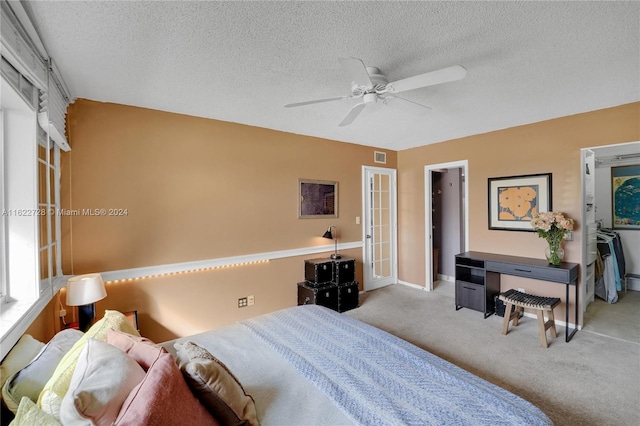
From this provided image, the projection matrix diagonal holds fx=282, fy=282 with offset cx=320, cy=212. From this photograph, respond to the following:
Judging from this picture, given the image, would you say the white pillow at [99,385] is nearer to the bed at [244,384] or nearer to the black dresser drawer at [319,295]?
the bed at [244,384]

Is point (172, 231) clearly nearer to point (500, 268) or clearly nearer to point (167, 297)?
point (167, 297)

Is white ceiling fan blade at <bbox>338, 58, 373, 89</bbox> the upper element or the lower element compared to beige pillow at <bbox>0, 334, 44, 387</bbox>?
upper

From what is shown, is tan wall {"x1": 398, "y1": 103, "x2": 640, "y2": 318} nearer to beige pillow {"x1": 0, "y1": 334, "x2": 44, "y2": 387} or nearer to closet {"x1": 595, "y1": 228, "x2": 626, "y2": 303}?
closet {"x1": 595, "y1": 228, "x2": 626, "y2": 303}

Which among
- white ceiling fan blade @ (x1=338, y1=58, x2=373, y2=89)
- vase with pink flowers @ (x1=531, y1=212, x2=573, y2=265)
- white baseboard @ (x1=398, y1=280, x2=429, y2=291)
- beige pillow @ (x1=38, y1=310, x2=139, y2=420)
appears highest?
white ceiling fan blade @ (x1=338, y1=58, x2=373, y2=89)

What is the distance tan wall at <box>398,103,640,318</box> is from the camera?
3.06m

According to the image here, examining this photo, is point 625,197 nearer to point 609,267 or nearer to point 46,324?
point 609,267

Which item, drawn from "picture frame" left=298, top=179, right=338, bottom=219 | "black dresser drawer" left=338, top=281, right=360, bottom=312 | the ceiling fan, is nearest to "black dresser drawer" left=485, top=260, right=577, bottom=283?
"black dresser drawer" left=338, top=281, right=360, bottom=312

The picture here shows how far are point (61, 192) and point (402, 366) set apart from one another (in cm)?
303

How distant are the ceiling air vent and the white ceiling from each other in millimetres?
1936

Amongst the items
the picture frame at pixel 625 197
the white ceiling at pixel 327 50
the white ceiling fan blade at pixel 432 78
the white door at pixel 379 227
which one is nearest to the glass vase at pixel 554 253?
the white ceiling at pixel 327 50

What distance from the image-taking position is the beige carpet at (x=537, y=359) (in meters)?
2.01

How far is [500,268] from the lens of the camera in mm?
3459

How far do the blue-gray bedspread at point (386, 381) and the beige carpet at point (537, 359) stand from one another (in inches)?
45.2

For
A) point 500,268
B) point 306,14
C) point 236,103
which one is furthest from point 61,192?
point 500,268
